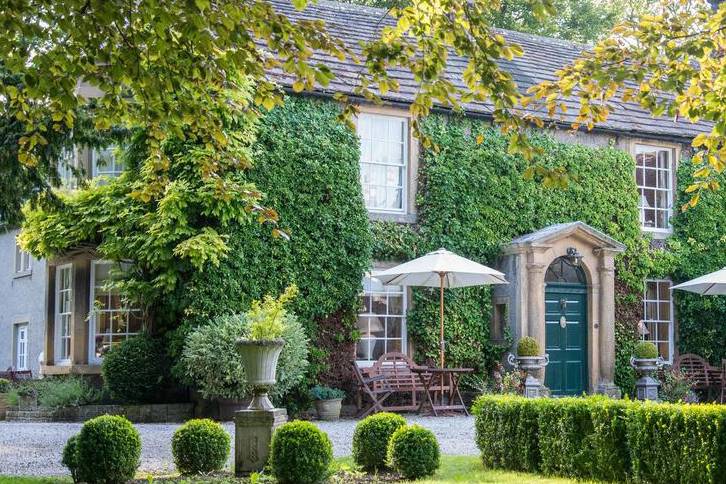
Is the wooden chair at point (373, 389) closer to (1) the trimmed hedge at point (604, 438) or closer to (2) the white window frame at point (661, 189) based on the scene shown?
(1) the trimmed hedge at point (604, 438)

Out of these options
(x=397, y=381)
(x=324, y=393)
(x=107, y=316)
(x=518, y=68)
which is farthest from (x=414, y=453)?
(x=518, y=68)

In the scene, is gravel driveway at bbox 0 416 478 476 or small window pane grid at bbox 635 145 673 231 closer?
gravel driveway at bbox 0 416 478 476

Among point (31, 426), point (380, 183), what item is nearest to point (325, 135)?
point (380, 183)

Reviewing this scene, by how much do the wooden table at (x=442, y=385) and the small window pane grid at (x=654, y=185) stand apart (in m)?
6.14

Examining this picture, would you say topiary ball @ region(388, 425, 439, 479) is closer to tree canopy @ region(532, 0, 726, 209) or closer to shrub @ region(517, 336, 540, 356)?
tree canopy @ region(532, 0, 726, 209)

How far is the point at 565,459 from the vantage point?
9984mm

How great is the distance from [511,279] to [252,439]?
989 centimetres

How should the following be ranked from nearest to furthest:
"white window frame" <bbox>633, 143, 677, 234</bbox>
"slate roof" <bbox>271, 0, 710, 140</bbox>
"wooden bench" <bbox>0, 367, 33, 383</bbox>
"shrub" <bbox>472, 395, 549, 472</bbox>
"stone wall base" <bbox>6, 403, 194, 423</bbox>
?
"shrub" <bbox>472, 395, 549, 472</bbox> < "stone wall base" <bbox>6, 403, 194, 423</bbox> < "slate roof" <bbox>271, 0, 710, 140</bbox> < "wooden bench" <bbox>0, 367, 33, 383</bbox> < "white window frame" <bbox>633, 143, 677, 234</bbox>

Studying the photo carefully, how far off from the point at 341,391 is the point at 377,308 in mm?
2133

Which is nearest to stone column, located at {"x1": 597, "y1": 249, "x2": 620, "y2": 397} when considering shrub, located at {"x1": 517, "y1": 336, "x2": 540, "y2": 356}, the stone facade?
shrub, located at {"x1": 517, "y1": 336, "x2": 540, "y2": 356}

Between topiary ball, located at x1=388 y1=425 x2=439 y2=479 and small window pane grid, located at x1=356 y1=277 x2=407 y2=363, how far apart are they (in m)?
8.66

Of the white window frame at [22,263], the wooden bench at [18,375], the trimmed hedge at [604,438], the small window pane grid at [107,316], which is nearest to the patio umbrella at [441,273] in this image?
the small window pane grid at [107,316]

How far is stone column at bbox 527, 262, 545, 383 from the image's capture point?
19344mm

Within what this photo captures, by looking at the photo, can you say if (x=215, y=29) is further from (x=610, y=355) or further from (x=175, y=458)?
(x=610, y=355)
